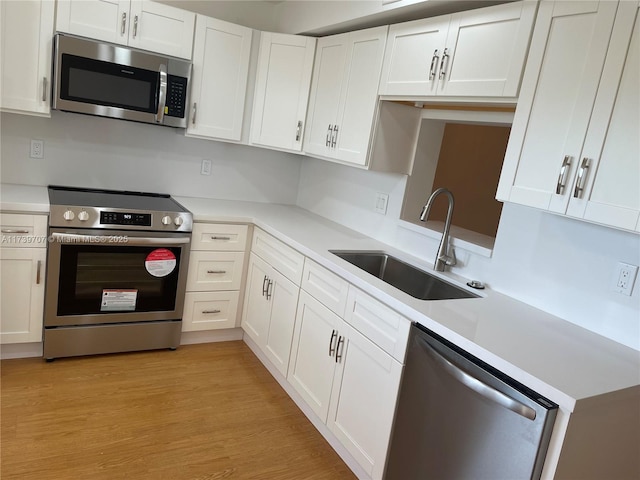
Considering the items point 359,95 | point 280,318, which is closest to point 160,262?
point 280,318

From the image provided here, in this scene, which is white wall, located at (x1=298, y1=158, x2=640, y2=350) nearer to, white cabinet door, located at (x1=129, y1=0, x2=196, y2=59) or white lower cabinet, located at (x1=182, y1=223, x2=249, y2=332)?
white lower cabinet, located at (x1=182, y1=223, x2=249, y2=332)

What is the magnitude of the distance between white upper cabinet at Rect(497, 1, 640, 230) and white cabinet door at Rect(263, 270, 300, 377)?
1.32 meters

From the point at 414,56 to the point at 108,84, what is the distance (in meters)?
1.77

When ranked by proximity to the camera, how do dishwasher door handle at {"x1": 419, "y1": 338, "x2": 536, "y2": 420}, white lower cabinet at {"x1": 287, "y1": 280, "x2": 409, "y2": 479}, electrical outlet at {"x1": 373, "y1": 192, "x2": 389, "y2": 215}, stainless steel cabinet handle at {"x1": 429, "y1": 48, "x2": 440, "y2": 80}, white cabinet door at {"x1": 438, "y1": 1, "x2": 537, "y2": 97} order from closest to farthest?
dishwasher door handle at {"x1": 419, "y1": 338, "x2": 536, "y2": 420}, white cabinet door at {"x1": 438, "y1": 1, "x2": 537, "y2": 97}, white lower cabinet at {"x1": 287, "y1": 280, "x2": 409, "y2": 479}, stainless steel cabinet handle at {"x1": 429, "y1": 48, "x2": 440, "y2": 80}, electrical outlet at {"x1": 373, "y1": 192, "x2": 389, "y2": 215}

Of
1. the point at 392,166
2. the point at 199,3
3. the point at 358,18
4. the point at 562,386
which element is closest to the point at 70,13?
the point at 199,3

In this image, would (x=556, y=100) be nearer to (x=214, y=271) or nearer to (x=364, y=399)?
(x=364, y=399)

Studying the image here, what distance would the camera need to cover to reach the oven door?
2707mm

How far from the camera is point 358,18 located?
8.99 ft

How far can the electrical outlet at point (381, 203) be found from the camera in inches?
118

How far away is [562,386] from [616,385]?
0.22m

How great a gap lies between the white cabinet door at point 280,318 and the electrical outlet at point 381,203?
29.0 inches

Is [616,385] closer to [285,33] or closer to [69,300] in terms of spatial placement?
[69,300]

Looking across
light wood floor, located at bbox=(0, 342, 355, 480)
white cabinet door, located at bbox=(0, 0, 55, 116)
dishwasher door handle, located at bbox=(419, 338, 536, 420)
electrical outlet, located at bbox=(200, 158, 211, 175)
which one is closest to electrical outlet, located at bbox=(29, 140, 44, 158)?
white cabinet door, located at bbox=(0, 0, 55, 116)

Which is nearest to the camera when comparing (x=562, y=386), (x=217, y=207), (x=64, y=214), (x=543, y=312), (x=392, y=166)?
(x=562, y=386)
